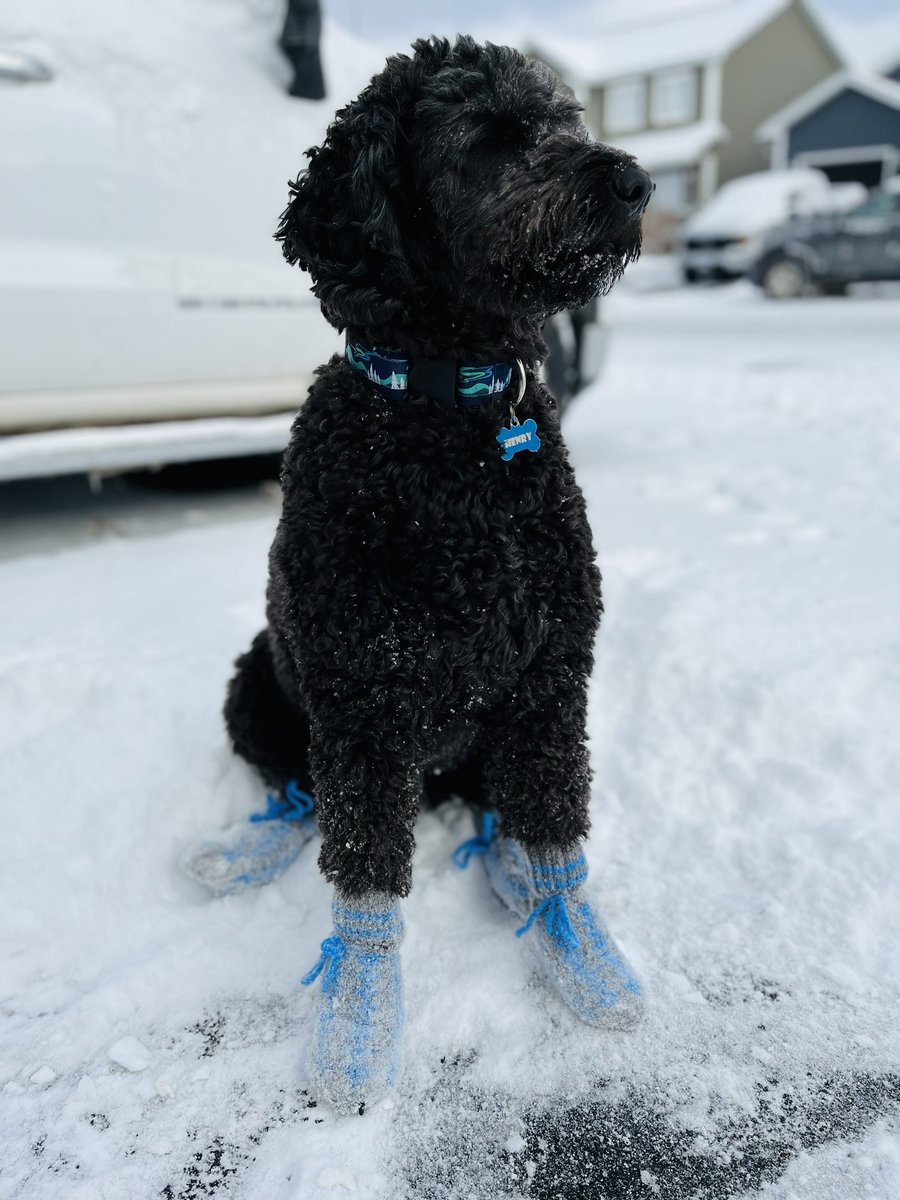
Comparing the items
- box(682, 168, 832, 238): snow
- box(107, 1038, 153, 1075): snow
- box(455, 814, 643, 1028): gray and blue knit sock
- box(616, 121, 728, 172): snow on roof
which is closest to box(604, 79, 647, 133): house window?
box(616, 121, 728, 172): snow on roof

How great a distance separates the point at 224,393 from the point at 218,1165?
3.17 meters

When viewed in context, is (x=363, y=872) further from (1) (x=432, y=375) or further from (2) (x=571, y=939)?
(1) (x=432, y=375)

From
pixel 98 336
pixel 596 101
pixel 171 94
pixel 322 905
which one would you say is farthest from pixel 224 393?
pixel 596 101

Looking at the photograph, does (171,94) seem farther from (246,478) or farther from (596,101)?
(596,101)

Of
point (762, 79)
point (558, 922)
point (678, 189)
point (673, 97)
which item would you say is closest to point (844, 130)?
point (762, 79)

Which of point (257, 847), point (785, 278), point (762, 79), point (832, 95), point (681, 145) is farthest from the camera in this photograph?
point (762, 79)

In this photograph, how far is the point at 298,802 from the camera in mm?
2248

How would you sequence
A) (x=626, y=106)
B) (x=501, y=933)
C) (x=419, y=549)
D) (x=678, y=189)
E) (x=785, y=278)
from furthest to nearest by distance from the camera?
(x=626, y=106), (x=678, y=189), (x=785, y=278), (x=501, y=933), (x=419, y=549)

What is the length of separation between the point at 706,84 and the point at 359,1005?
3447 cm

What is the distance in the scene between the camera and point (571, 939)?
1792mm

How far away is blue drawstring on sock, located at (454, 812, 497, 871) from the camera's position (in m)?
2.17

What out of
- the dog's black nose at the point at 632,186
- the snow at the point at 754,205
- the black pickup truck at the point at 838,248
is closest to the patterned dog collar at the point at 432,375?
the dog's black nose at the point at 632,186

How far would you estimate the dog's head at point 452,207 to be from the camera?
4.91 feet

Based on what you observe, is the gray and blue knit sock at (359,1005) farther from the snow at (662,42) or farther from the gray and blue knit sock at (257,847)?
the snow at (662,42)
